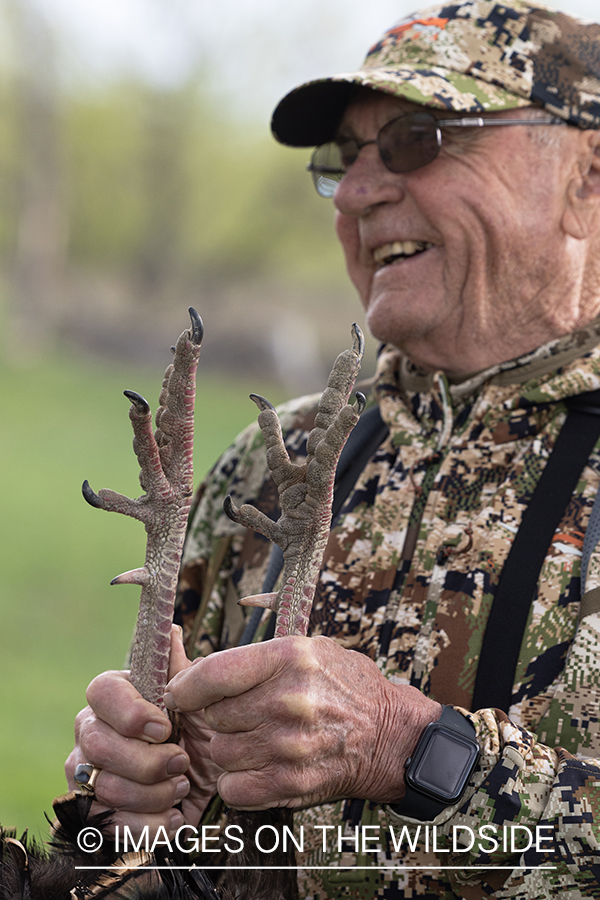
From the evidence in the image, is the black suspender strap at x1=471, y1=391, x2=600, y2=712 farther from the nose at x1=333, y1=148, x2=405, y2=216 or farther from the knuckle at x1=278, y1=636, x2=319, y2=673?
the nose at x1=333, y1=148, x2=405, y2=216

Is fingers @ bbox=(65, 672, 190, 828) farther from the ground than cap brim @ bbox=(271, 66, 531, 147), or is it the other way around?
cap brim @ bbox=(271, 66, 531, 147)

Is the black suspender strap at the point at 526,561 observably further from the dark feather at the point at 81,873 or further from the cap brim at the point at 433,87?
the cap brim at the point at 433,87

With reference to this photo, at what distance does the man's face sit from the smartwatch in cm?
125

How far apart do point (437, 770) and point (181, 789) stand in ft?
2.01

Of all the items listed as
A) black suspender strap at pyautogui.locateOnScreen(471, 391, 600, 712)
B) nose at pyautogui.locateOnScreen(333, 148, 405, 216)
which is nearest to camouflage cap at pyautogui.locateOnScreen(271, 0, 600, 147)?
nose at pyautogui.locateOnScreen(333, 148, 405, 216)

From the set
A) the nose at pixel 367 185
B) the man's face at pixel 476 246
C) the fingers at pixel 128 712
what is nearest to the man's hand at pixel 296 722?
the fingers at pixel 128 712

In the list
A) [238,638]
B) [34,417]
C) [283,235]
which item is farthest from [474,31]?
[283,235]

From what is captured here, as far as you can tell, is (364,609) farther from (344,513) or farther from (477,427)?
(477,427)

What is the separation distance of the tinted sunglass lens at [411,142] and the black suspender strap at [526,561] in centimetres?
89

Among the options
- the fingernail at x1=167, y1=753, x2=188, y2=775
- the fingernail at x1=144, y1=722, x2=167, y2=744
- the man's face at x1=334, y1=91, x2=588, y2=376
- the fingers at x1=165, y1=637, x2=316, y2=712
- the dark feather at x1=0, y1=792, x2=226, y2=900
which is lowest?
the dark feather at x1=0, y1=792, x2=226, y2=900

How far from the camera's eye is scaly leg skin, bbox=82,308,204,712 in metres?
1.78

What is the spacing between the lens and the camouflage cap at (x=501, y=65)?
255cm

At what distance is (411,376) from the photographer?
9.36 feet

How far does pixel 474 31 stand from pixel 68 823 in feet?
8.05
